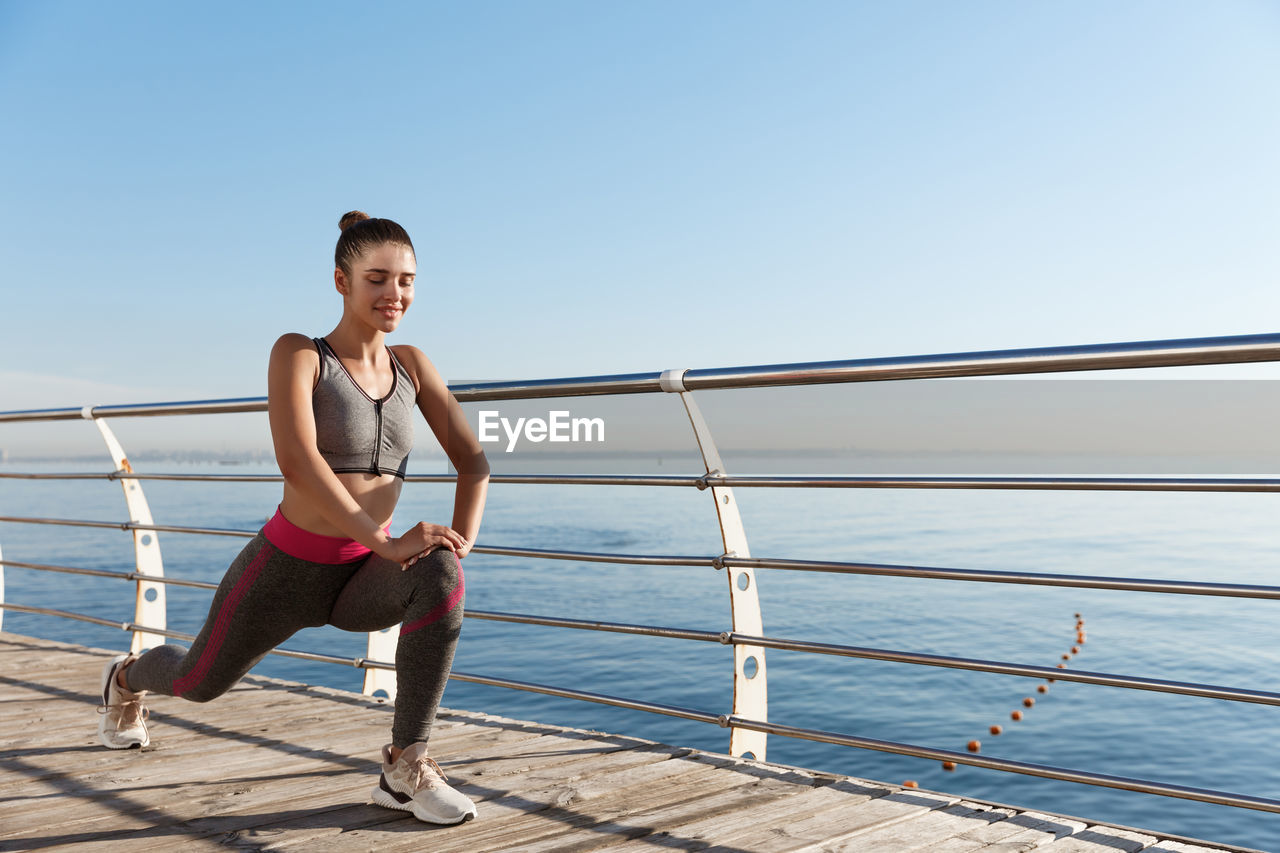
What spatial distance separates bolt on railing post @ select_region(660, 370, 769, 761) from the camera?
2.40m

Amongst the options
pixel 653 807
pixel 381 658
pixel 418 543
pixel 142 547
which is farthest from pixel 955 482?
pixel 142 547

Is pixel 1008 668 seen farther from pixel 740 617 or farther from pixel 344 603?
pixel 344 603

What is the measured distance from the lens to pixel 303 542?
1977mm

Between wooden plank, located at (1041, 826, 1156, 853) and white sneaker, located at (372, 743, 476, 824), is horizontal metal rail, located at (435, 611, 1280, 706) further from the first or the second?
white sneaker, located at (372, 743, 476, 824)

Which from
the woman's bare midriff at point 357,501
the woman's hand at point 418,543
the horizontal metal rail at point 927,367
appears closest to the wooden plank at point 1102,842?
the horizontal metal rail at point 927,367

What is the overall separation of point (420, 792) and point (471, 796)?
197mm

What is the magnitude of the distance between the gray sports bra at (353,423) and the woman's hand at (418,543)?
183 millimetres

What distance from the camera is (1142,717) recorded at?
43.9 feet

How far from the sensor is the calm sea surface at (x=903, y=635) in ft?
37.3

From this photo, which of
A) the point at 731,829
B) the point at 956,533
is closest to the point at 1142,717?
the point at 731,829

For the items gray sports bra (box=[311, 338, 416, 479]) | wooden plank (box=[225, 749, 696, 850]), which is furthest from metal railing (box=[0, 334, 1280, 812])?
gray sports bra (box=[311, 338, 416, 479])

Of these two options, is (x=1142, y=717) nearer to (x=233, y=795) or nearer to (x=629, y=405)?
(x=629, y=405)

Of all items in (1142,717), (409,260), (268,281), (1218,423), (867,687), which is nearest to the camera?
Answer: (409,260)

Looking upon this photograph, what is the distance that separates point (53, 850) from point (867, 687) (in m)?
13.5
